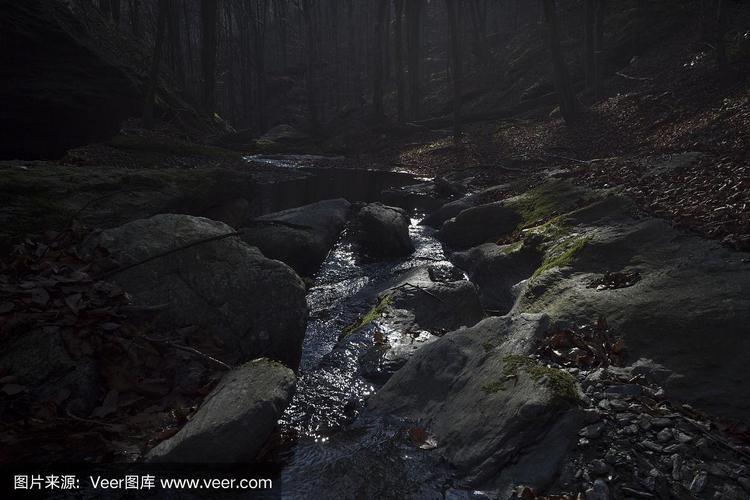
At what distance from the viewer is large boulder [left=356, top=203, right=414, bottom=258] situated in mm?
11055

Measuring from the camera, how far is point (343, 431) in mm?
4586

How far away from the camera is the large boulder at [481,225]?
A: 10977mm

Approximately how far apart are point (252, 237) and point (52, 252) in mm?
4766

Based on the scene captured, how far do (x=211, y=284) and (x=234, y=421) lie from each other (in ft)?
7.25

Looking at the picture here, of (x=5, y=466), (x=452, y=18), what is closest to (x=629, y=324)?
(x=5, y=466)

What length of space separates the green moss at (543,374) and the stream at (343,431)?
3.23 ft

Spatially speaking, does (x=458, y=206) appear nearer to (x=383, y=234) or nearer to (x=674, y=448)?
(x=383, y=234)

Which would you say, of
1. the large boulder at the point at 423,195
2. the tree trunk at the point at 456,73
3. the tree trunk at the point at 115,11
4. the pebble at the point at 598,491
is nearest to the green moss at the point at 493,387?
the pebble at the point at 598,491

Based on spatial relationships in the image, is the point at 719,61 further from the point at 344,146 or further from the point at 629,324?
the point at 344,146

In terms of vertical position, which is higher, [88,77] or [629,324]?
[88,77]

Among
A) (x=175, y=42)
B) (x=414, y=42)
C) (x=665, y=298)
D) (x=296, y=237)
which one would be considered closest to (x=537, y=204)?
(x=296, y=237)

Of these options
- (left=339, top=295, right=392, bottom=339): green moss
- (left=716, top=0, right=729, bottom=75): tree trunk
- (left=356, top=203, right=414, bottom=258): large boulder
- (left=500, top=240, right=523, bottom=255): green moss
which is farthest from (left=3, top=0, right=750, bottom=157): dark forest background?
(left=500, top=240, right=523, bottom=255): green moss

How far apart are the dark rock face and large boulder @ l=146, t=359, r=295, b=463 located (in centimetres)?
803

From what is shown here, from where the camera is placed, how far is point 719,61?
16844 millimetres
